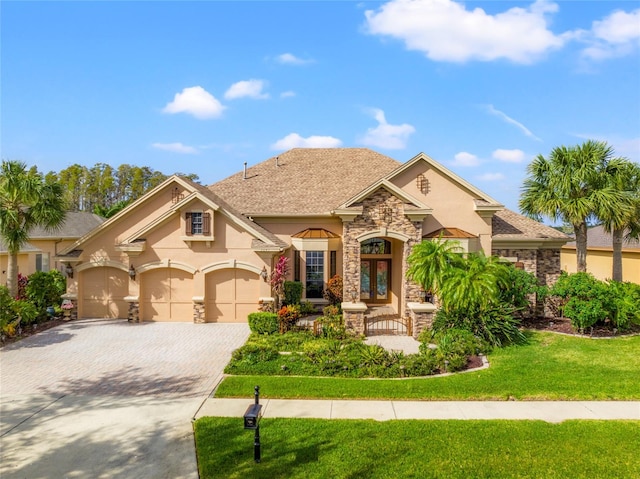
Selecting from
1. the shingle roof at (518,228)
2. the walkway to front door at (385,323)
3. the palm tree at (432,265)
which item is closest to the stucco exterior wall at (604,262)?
the shingle roof at (518,228)

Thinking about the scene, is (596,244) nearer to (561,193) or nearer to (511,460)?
(561,193)

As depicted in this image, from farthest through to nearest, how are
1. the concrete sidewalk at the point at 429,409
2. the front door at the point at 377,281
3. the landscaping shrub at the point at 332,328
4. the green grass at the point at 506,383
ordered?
the front door at the point at 377,281
the landscaping shrub at the point at 332,328
the green grass at the point at 506,383
the concrete sidewalk at the point at 429,409


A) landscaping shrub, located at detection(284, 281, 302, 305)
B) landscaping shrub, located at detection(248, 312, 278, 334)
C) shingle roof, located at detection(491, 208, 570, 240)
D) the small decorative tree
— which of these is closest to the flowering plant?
landscaping shrub, located at detection(248, 312, 278, 334)

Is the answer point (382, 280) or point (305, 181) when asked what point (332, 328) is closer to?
point (382, 280)

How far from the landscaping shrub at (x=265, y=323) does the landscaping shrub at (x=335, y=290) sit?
487 cm

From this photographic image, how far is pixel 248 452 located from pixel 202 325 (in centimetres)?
1122

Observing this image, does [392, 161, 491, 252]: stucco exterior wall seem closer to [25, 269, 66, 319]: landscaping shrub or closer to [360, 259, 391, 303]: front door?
[360, 259, 391, 303]: front door

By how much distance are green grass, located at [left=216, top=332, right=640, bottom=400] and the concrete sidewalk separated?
0.26 m

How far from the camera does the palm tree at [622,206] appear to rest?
17969mm

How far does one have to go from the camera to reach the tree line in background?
71500 millimetres

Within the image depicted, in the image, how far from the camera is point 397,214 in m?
18.3

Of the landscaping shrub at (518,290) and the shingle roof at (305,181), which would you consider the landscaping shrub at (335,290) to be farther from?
the landscaping shrub at (518,290)

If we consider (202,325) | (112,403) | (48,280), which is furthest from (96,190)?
(112,403)

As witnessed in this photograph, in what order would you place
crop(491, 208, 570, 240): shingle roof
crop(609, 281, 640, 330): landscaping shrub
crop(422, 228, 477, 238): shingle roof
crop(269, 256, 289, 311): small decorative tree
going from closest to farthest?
crop(609, 281, 640, 330): landscaping shrub
crop(269, 256, 289, 311): small decorative tree
crop(422, 228, 477, 238): shingle roof
crop(491, 208, 570, 240): shingle roof
